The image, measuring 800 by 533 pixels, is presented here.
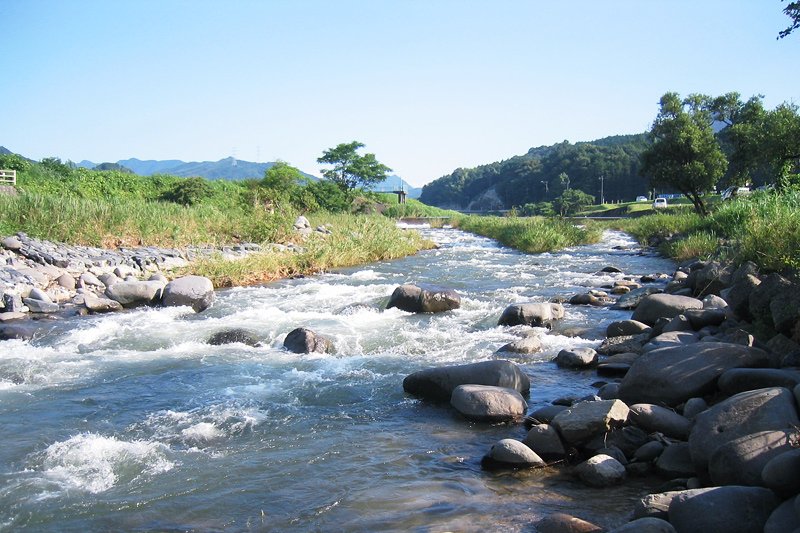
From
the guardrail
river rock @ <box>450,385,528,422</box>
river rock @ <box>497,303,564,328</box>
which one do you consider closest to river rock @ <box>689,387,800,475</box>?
river rock @ <box>450,385,528,422</box>

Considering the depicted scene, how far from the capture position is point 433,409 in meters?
6.89

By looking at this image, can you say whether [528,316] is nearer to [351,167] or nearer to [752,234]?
[752,234]

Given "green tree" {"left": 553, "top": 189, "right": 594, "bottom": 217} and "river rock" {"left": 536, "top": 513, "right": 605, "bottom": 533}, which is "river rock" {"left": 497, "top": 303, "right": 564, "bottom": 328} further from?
"green tree" {"left": 553, "top": 189, "right": 594, "bottom": 217}

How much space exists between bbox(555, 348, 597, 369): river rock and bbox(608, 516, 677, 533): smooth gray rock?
473cm

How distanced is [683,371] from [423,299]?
7139mm

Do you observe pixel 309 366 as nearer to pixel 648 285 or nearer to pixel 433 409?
pixel 433 409

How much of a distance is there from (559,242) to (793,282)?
2310cm

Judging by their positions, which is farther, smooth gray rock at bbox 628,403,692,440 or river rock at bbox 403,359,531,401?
river rock at bbox 403,359,531,401

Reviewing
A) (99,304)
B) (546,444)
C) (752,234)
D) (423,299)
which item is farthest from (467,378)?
(99,304)

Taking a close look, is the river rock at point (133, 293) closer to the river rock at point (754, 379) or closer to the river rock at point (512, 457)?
the river rock at point (512, 457)

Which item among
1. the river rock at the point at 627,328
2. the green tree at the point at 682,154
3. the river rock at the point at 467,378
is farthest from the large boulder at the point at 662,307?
the green tree at the point at 682,154

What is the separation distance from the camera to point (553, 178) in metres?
112

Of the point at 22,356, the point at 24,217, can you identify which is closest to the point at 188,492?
the point at 22,356

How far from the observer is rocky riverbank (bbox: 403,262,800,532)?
12.1ft
